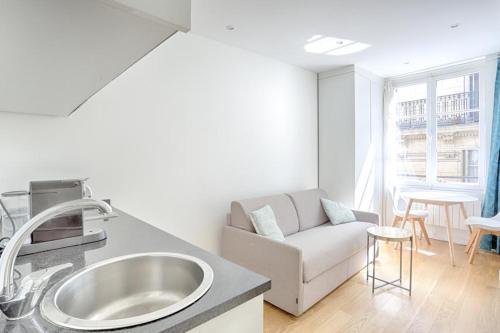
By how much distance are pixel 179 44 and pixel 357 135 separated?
263 centimetres

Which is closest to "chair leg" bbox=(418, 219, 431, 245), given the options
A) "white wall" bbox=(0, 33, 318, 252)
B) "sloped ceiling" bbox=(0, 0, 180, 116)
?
"white wall" bbox=(0, 33, 318, 252)

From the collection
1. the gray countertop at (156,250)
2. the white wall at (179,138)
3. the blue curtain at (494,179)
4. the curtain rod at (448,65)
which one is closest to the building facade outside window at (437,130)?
the curtain rod at (448,65)

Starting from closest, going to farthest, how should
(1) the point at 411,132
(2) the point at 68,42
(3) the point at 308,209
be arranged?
(2) the point at 68,42 < (3) the point at 308,209 < (1) the point at 411,132

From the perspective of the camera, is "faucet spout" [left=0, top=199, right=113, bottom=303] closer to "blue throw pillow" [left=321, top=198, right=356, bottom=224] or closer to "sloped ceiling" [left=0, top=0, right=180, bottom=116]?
"sloped ceiling" [left=0, top=0, right=180, bottom=116]

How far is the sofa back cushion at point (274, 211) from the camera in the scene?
2.58 meters

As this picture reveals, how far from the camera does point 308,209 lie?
320cm

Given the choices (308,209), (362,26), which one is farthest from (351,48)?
(308,209)

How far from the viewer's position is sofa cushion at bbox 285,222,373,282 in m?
2.20

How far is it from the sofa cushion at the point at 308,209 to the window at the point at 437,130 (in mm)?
1800

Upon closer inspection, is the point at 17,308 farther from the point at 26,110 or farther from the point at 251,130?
the point at 251,130

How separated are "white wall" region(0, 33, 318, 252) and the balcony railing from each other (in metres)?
2.03

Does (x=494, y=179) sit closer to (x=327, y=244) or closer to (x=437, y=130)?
(x=437, y=130)

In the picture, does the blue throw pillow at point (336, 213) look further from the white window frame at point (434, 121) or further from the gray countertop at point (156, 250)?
the gray countertop at point (156, 250)

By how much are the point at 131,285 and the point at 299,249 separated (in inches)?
54.0
